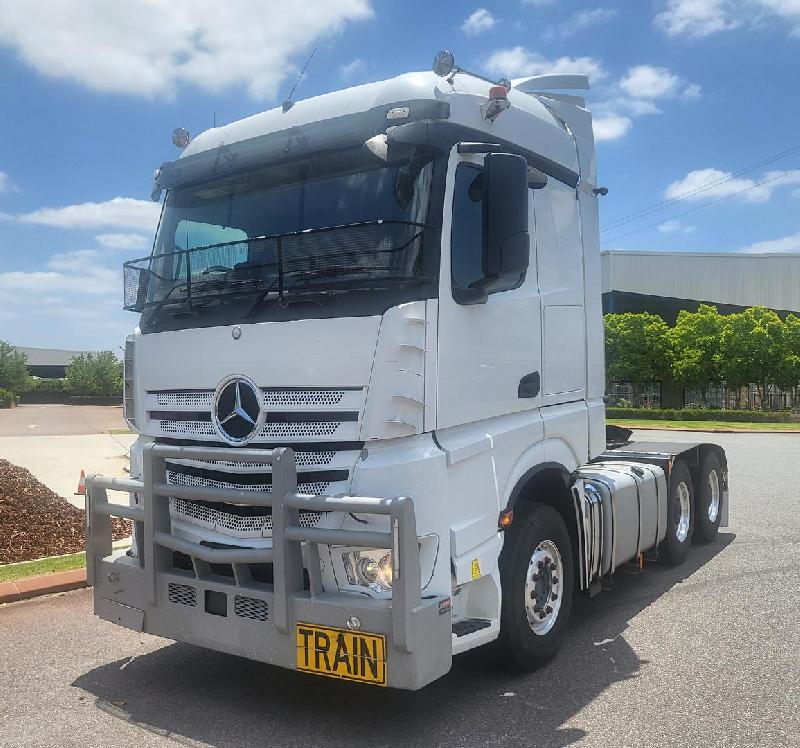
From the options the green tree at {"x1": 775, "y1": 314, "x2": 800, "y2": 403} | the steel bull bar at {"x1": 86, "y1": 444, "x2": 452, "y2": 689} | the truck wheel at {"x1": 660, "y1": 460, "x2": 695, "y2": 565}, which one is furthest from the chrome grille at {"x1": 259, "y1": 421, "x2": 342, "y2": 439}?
the green tree at {"x1": 775, "y1": 314, "x2": 800, "y2": 403}

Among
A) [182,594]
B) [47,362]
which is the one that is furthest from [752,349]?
[47,362]

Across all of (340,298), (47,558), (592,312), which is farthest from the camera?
(47,558)

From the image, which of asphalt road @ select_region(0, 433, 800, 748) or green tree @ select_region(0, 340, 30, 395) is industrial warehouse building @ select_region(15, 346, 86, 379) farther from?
asphalt road @ select_region(0, 433, 800, 748)

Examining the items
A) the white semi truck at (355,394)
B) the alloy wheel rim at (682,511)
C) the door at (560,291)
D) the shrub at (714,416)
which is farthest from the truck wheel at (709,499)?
the shrub at (714,416)

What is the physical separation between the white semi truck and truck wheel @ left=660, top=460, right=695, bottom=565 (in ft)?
8.27

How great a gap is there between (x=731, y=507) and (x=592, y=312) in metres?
5.89

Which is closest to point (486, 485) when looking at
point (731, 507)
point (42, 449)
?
point (731, 507)

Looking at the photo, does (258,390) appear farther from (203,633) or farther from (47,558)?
(47,558)

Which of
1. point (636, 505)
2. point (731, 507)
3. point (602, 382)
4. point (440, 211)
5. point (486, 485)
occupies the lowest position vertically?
point (731, 507)

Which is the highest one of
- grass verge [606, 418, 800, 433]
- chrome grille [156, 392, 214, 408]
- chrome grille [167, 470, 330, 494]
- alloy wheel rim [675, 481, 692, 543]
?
chrome grille [156, 392, 214, 408]

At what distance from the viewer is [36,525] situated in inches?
341

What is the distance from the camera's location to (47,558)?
7.53 meters

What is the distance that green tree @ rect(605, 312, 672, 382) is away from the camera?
40469 mm

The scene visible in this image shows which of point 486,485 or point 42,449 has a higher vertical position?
Result: point 486,485
